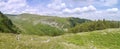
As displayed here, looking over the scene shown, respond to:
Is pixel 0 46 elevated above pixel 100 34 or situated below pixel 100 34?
above

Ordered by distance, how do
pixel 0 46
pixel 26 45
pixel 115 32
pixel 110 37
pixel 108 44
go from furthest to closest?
pixel 115 32 → pixel 110 37 → pixel 108 44 → pixel 26 45 → pixel 0 46

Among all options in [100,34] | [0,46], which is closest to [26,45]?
[0,46]

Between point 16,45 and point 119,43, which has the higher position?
point 16,45

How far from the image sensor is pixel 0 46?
21.0 meters

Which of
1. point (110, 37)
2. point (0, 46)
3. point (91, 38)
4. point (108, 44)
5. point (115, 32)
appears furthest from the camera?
point (115, 32)

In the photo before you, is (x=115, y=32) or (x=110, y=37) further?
(x=115, y=32)

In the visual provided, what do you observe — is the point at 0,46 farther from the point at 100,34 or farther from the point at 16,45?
the point at 100,34

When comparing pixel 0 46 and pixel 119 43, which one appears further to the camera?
pixel 119 43

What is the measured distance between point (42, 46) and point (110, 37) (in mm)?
66847

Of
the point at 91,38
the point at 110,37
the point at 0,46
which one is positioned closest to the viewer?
the point at 0,46

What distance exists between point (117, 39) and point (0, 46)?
69.2 m

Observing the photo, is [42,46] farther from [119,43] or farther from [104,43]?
[119,43]

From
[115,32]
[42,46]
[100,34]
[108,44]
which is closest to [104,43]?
[108,44]

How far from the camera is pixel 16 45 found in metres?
21.9
